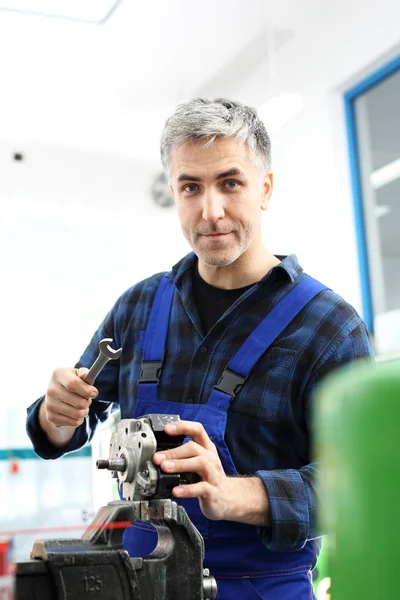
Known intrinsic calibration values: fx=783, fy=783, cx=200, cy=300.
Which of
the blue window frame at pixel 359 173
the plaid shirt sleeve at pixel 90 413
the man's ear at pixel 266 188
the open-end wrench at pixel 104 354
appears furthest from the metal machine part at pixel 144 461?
the blue window frame at pixel 359 173

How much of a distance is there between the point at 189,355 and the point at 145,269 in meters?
4.00

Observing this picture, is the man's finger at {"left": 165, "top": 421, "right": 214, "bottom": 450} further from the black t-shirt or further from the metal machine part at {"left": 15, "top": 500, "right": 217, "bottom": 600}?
the black t-shirt

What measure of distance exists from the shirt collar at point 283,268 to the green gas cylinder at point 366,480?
112 centimetres

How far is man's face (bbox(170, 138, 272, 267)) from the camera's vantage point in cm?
162

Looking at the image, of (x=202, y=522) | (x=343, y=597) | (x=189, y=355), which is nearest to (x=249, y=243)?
(x=189, y=355)

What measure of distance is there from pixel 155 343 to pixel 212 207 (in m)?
0.31

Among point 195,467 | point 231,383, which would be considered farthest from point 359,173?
point 195,467

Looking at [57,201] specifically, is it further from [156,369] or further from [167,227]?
[156,369]

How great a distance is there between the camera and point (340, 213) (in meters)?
4.07

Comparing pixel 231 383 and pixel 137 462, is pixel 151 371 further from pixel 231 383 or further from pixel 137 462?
pixel 137 462

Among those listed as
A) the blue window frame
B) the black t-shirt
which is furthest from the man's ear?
the blue window frame

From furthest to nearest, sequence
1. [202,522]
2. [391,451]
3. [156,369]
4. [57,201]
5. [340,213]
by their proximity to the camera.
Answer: [57,201] < [340,213] < [156,369] < [202,522] < [391,451]

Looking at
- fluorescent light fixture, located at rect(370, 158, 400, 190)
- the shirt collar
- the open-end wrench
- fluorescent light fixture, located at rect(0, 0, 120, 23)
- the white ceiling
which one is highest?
the white ceiling

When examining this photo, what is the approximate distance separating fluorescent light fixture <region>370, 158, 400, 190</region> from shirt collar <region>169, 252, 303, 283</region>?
7.87 ft
